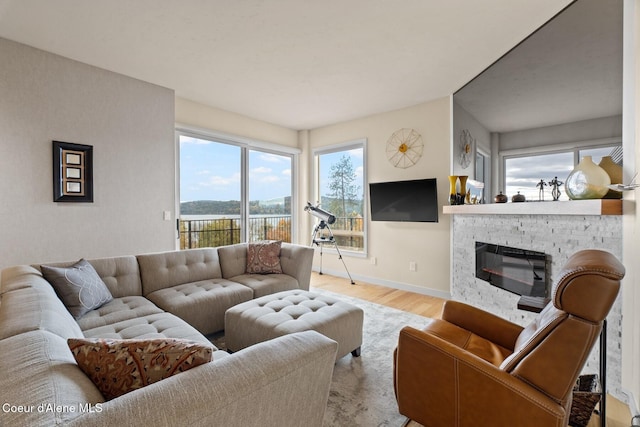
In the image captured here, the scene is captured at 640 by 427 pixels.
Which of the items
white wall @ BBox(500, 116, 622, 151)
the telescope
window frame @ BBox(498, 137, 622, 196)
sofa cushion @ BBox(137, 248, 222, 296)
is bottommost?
sofa cushion @ BBox(137, 248, 222, 296)

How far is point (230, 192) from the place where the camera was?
175 inches

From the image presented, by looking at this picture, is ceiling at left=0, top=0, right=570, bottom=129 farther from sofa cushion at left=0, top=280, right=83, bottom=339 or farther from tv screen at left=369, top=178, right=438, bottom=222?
sofa cushion at left=0, top=280, right=83, bottom=339

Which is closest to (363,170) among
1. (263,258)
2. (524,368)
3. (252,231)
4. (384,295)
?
(384,295)

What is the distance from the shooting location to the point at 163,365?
849 millimetres

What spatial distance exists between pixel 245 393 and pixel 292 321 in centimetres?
121

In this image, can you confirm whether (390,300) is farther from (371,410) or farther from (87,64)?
(87,64)

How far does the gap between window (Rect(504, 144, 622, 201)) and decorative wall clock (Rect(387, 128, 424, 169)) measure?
1505 mm

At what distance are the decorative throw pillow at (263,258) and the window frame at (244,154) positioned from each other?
44.8 inches

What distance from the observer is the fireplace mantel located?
171 centimetres

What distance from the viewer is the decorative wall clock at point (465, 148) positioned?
3.22 metres

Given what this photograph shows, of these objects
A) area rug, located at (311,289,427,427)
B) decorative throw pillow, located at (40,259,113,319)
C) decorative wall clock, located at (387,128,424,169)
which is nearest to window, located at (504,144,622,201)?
decorative wall clock, located at (387,128,424,169)

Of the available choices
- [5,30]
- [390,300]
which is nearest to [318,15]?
[5,30]

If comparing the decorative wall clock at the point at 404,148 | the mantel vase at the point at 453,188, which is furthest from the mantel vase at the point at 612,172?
the decorative wall clock at the point at 404,148

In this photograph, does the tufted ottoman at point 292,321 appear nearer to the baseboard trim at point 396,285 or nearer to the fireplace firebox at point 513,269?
the fireplace firebox at point 513,269
